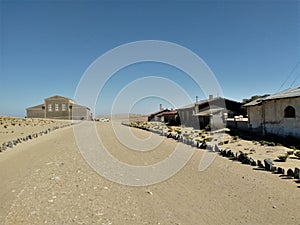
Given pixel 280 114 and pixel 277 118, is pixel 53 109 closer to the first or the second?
pixel 277 118

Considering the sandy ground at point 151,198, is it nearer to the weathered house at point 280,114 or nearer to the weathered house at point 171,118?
the weathered house at point 280,114

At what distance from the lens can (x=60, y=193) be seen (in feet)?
22.0

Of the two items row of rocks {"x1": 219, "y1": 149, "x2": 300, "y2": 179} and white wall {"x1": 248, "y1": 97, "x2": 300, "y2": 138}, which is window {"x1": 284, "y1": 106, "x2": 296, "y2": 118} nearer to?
white wall {"x1": 248, "y1": 97, "x2": 300, "y2": 138}

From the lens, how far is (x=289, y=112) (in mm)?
17922

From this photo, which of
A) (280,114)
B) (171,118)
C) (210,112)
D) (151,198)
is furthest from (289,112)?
(171,118)

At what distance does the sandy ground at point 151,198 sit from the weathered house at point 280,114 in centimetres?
1018

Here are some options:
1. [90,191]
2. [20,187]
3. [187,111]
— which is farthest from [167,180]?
[187,111]

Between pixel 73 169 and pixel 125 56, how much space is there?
743 centimetres

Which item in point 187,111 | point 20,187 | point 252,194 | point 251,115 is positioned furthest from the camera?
point 187,111

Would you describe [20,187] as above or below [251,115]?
below

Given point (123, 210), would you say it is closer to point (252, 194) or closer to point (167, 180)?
point (167, 180)

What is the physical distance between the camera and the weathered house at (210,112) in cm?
3164

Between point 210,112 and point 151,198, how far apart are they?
2730 centimetres

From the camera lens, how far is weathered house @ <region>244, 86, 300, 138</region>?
1709 cm
